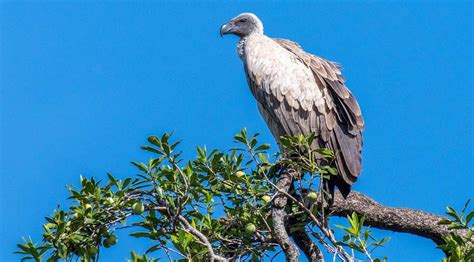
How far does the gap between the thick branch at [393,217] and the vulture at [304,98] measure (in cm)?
35

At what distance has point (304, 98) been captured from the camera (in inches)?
366

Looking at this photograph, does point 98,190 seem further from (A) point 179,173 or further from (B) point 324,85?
(B) point 324,85

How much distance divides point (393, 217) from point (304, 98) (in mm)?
1655

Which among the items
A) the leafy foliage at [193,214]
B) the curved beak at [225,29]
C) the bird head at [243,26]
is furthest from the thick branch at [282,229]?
the curved beak at [225,29]

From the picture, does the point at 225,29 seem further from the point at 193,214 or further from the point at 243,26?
the point at 193,214

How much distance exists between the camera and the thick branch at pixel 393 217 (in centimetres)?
809

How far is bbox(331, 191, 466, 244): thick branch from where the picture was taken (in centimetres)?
809

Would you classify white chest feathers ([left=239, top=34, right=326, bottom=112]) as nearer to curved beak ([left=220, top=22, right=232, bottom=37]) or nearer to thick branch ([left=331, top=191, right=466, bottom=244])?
curved beak ([left=220, top=22, right=232, bottom=37])

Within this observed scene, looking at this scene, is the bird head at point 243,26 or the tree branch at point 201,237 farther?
the bird head at point 243,26

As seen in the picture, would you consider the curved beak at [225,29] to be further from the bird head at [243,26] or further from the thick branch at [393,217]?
the thick branch at [393,217]

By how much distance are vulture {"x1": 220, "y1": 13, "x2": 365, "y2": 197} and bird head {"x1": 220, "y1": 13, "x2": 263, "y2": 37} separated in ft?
1.97

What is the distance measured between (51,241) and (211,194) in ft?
3.94

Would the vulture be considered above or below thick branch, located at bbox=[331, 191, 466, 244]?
above

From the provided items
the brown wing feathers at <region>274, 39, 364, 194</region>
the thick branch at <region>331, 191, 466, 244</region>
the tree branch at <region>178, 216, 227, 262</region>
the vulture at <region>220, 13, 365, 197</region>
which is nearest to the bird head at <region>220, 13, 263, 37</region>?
the vulture at <region>220, 13, 365, 197</region>
